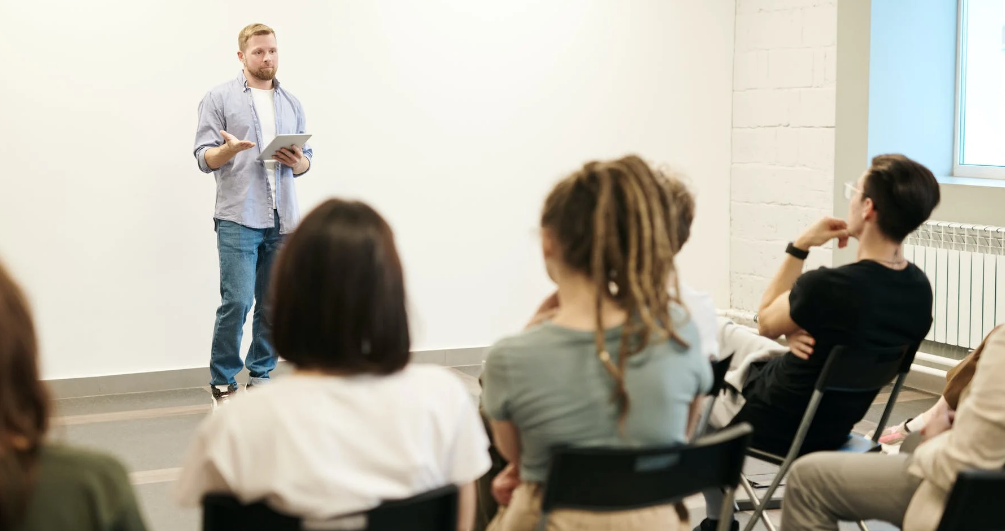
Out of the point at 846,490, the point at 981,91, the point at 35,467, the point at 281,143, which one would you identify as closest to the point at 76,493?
the point at 35,467

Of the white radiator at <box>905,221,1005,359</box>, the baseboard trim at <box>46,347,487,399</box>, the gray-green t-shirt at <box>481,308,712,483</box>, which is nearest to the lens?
the gray-green t-shirt at <box>481,308,712,483</box>

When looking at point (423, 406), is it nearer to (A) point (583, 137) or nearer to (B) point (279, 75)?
(B) point (279, 75)

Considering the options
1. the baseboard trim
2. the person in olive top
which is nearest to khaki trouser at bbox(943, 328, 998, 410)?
the person in olive top

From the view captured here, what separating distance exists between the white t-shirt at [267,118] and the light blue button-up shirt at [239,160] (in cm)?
2

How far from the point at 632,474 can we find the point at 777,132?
4335 mm

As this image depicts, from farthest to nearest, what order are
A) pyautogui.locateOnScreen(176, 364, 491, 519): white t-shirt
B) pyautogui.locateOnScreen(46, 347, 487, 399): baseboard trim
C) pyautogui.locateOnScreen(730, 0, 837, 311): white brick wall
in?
pyautogui.locateOnScreen(730, 0, 837, 311): white brick wall → pyautogui.locateOnScreen(46, 347, 487, 399): baseboard trim → pyautogui.locateOnScreen(176, 364, 491, 519): white t-shirt

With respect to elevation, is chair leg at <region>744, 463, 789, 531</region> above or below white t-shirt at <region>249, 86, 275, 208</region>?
below

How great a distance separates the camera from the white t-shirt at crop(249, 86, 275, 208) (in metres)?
4.33

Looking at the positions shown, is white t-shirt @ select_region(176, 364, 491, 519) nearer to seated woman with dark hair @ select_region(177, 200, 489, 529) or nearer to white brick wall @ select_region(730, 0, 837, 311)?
seated woman with dark hair @ select_region(177, 200, 489, 529)

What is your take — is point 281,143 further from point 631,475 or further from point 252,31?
point 631,475

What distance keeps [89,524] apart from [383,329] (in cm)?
45

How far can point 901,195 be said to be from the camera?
2484 mm

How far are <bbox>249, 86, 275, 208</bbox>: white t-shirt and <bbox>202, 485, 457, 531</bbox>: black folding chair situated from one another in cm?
304

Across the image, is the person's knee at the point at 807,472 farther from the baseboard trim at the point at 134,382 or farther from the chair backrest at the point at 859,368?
the baseboard trim at the point at 134,382
